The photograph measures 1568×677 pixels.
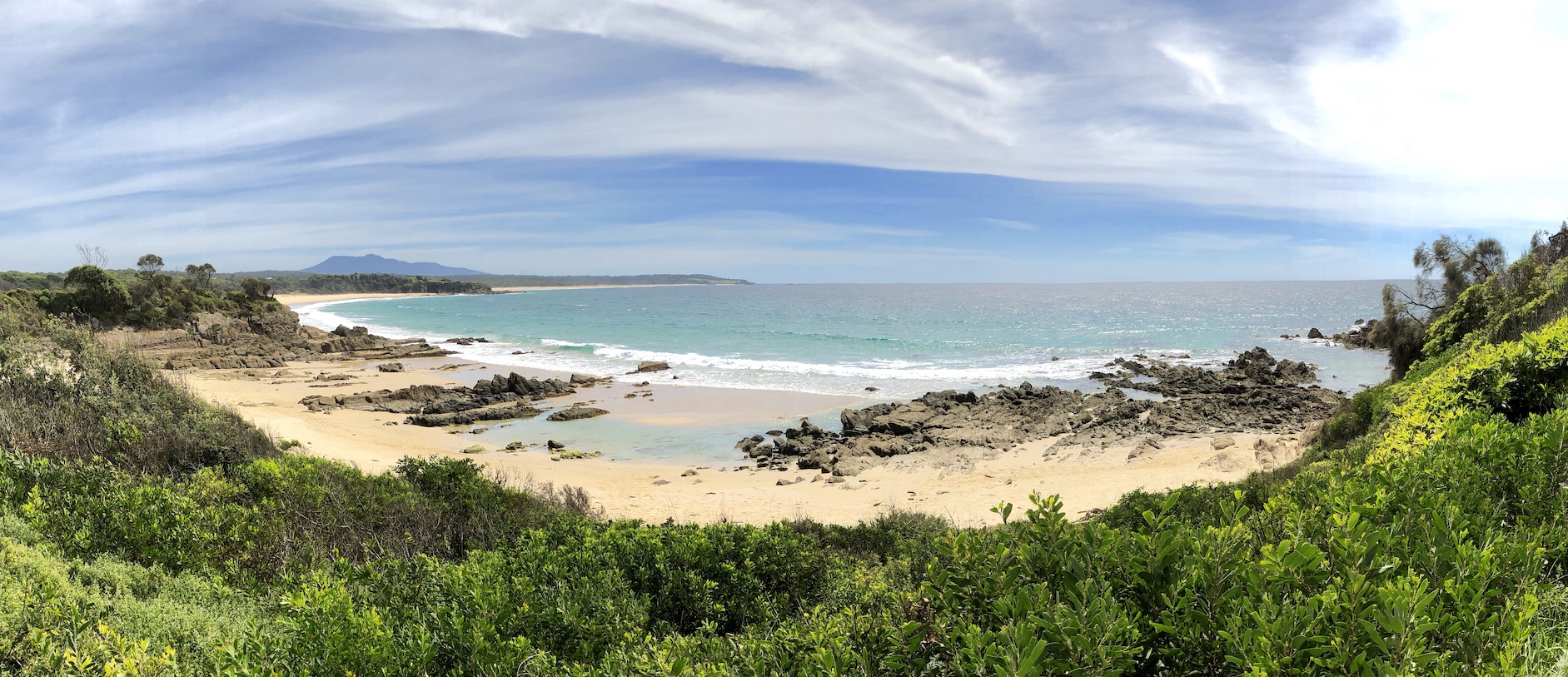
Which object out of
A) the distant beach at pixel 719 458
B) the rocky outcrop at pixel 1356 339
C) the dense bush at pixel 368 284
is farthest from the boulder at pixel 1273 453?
the dense bush at pixel 368 284

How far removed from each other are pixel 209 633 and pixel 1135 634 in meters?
4.93

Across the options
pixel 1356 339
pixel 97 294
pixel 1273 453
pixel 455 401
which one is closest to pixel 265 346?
pixel 97 294

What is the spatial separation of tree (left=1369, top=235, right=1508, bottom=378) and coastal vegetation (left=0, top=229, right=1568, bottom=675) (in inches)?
645

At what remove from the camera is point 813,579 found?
5434mm

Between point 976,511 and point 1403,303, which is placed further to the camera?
point 1403,303

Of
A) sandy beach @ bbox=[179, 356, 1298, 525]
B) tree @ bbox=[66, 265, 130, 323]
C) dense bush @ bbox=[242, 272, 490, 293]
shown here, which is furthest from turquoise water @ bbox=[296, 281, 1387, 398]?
dense bush @ bbox=[242, 272, 490, 293]

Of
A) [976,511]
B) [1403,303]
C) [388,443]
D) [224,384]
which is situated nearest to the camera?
[976,511]

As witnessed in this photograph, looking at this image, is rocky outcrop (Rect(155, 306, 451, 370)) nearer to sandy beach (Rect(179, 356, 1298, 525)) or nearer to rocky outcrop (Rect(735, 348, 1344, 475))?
sandy beach (Rect(179, 356, 1298, 525))

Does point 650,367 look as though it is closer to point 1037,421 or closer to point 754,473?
point 754,473

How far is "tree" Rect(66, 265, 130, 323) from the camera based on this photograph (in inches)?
1635

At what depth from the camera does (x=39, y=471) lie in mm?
6379

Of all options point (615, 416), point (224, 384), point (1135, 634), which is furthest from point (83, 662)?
point (224, 384)

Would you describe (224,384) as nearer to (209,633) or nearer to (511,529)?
(511,529)

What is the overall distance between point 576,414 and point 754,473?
9.35 meters
